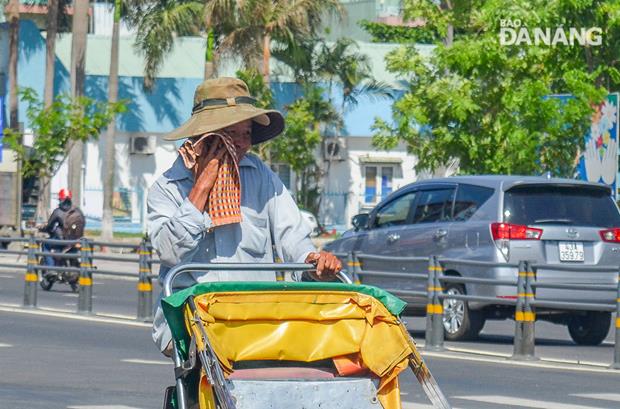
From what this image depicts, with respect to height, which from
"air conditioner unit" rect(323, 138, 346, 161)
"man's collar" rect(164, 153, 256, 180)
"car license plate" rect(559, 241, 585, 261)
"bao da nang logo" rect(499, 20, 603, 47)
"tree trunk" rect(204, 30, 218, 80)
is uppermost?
"tree trunk" rect(204, 30, 218, 80)

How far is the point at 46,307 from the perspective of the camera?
2144cm

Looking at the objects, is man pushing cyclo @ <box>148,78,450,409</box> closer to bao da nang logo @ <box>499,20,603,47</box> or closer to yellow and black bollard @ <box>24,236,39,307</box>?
yellow and black bollard @ <box>24,236,39,307</box>

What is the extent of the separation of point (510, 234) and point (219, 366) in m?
11.0

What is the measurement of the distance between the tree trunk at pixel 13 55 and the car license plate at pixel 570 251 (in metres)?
33.6

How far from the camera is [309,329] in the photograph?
19.6ft

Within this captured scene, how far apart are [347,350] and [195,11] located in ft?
151

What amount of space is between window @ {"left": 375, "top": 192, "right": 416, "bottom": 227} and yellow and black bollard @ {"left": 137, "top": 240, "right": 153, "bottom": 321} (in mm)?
3084

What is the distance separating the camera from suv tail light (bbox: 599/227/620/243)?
1656 centimetres

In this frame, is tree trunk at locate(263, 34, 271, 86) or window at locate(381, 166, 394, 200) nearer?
tree trunk at locate(263, 34, 271, 86)

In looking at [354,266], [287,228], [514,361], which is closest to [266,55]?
[354,266]

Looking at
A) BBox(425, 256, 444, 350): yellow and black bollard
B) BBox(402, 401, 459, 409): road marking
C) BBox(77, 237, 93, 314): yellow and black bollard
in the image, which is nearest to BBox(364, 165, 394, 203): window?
BBox(77, 237, 93, 314): yellow and black bollard

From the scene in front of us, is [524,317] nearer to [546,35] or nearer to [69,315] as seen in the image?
[69,315]

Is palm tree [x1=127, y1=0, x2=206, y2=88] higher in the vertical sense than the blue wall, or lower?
higher

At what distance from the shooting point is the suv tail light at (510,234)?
1628 centimetres
